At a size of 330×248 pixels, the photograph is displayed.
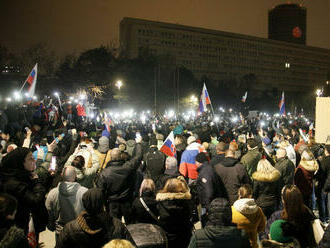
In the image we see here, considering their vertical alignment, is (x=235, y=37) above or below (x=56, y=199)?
Result: above

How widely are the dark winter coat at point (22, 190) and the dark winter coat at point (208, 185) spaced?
264 centimetres

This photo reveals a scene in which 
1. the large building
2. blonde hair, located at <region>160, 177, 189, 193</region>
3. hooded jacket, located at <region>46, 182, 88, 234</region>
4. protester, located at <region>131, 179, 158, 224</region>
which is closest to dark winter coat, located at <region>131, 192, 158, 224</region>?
protester, located at <region>131, 179, 158, 224</region>

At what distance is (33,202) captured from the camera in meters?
4.20

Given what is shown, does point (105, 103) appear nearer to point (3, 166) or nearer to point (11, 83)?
point (11, 83)

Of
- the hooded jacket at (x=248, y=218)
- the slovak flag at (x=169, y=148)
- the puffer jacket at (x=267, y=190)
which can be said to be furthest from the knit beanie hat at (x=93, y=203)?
the slovak flag at (x=169, y=148)

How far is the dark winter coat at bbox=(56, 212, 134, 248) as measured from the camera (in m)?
3.33

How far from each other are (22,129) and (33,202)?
959cm

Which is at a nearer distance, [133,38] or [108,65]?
[108,65]

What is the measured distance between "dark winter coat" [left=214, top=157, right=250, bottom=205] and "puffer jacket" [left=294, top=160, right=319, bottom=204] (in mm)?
1428

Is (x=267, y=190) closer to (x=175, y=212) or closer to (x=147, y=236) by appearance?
(x=175, y=212)

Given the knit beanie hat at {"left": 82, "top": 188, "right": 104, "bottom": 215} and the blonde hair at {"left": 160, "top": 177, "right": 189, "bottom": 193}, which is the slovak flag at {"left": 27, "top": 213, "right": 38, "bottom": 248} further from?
the blonde hair at {"left": 160, "top": 177, "right": 189, "bottom": 193}

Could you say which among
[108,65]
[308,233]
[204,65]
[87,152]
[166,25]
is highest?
[166,25]

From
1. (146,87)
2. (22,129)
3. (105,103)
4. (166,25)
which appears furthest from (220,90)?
(22,129)

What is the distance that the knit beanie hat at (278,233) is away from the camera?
3658 millimetres
